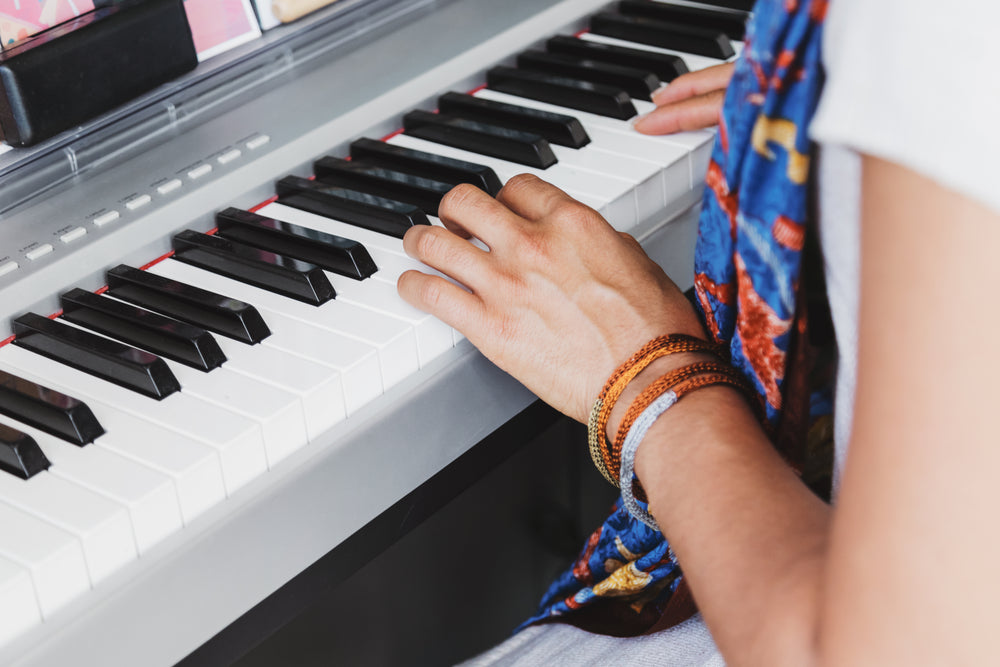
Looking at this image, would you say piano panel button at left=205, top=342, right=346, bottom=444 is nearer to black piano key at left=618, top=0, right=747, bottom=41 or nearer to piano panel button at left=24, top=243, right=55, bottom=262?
piano panel button at left=24, top=243, right=55, bottom=262

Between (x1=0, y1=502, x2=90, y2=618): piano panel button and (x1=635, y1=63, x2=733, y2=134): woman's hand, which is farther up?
(x1=635, y1=63, x2=733, y2=134): woman's hand

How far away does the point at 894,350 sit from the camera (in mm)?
510

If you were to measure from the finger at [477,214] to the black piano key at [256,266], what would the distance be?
4.6 inches

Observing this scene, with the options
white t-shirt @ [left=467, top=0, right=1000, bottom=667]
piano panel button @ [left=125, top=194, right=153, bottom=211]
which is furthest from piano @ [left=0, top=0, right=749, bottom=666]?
white t-shirt @ [left=467, top=0, right=1000, bottom=667]

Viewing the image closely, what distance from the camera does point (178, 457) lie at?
773 millimetres

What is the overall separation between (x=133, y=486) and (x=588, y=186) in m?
0.50

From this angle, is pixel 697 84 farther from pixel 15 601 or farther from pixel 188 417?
pixel 15 601

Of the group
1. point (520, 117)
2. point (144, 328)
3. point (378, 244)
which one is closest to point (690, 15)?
point (520, 117)

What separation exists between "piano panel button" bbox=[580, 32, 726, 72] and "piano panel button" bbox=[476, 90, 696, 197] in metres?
0.14

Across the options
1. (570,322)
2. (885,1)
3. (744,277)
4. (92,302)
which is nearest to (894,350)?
(885,1)

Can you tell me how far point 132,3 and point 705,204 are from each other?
22.5 inches

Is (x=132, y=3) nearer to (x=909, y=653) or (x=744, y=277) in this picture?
(x=744, y=277)

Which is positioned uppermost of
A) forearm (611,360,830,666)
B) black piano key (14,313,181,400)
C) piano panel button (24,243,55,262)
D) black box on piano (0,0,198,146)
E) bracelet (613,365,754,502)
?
black box on piano (0,0,198,146)

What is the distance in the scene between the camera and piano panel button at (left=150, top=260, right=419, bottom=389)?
2.87 feet
